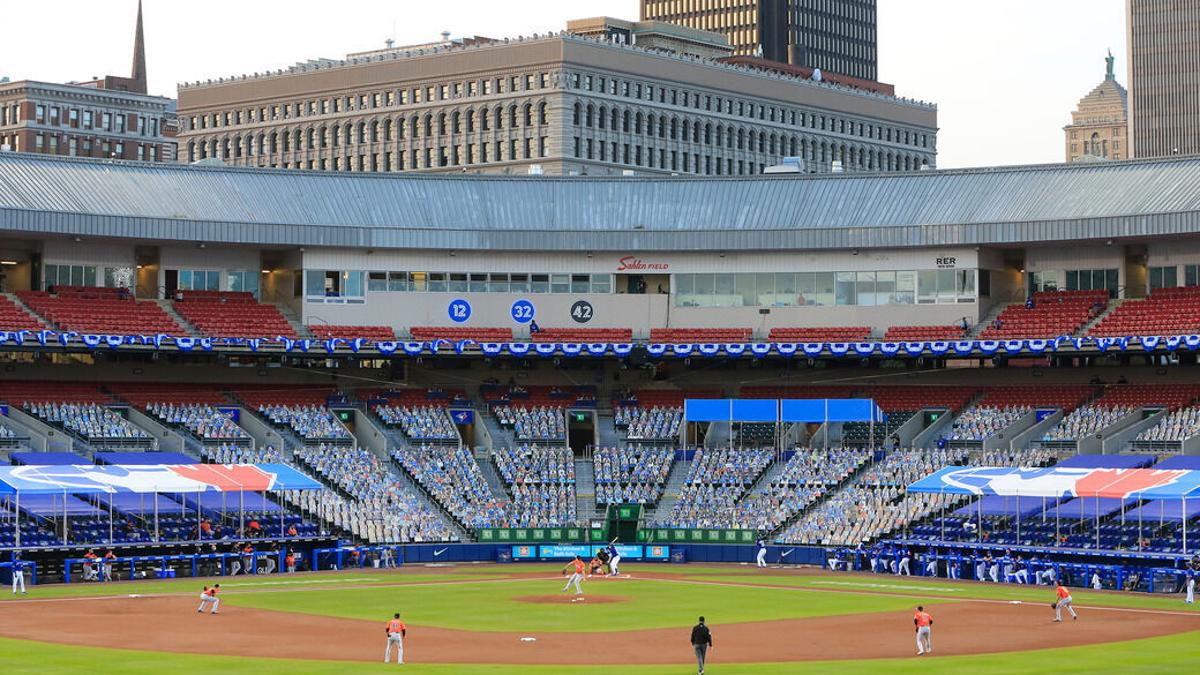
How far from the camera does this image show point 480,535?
91438 millimetres

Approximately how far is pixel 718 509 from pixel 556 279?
20910 mm

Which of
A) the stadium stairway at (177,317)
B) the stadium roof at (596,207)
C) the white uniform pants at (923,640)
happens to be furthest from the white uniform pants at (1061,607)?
the stadium stairway at (177,317)

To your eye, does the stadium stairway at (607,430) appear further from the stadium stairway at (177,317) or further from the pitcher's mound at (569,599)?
the pitcher's mound at (569,599)

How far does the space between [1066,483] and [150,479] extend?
123 feet

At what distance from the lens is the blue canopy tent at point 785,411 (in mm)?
98000

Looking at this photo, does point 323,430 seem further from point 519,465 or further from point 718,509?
point 718,509

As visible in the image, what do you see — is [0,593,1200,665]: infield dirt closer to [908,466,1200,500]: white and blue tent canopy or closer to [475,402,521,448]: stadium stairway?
[908,466,1200,500]: white and blue tent canopy

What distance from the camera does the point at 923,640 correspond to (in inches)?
2135

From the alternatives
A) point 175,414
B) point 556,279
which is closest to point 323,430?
point 175,414

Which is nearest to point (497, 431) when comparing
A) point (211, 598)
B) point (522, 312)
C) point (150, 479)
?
point (522, 312)

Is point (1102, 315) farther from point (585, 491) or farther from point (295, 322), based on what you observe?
point (295, 322)

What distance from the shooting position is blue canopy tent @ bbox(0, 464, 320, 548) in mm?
76625

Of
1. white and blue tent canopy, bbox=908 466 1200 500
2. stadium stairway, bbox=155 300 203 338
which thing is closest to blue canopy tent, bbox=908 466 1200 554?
white and blue tent canopy, bbox=908 466 1200 500

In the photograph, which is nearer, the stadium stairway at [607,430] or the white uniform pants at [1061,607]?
the white uniform pants at [1061,607]
